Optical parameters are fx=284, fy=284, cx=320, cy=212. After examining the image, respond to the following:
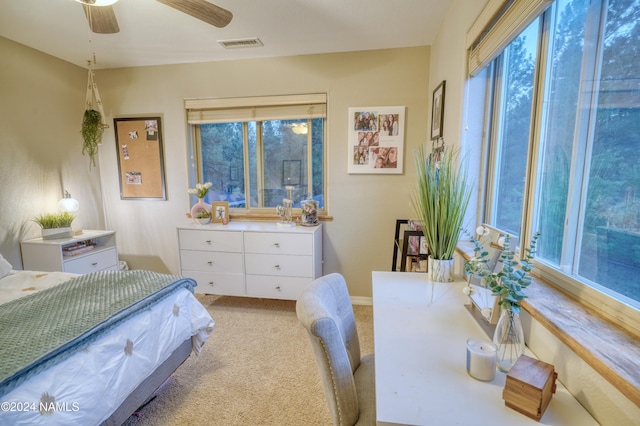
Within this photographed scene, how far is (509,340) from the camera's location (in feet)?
2.72

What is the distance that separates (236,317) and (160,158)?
1868 mm

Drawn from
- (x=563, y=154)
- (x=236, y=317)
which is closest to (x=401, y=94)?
(x=563, y=154)

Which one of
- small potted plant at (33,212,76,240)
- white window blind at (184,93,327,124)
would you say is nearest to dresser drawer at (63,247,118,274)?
small potted plant at (33,212,76,240)

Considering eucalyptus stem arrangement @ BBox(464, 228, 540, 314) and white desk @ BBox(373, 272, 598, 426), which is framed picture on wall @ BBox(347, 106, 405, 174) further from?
eucalyptus stem arrangement @ BBox(464, 228, 540, 314)

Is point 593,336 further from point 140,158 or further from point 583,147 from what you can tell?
point 140,158

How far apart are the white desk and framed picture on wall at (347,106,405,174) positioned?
A: 1698 mm

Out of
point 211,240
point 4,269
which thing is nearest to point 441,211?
point 211,240

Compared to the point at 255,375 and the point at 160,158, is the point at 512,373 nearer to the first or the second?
the point at 255,375

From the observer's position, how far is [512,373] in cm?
69

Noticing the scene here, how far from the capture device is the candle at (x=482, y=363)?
2.48ft

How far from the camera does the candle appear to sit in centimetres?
75

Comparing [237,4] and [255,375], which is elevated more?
[237,4]

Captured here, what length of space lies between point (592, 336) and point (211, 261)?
8.75ft

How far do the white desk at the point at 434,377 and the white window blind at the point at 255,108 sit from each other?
6.96 feet
